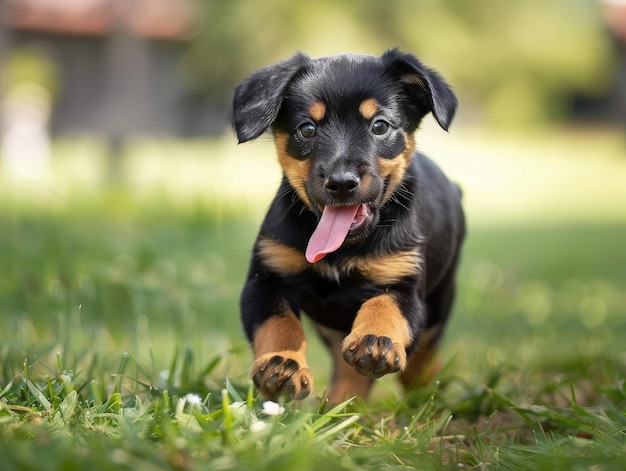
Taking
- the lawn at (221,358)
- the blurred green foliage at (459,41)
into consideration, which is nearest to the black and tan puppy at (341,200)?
the lawn at (221,358)

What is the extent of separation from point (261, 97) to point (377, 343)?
106 cm

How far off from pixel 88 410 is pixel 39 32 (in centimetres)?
2960

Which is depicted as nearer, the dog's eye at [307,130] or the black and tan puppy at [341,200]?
the black and tan puppy at [341,200]

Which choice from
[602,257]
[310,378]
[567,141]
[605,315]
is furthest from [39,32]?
[310,378]

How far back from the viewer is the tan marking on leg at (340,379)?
3.79 meters

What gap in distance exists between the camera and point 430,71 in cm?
332

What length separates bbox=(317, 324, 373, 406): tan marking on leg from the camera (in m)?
3.79

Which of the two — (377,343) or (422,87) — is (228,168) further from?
(377,343)

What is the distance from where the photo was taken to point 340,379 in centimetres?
391

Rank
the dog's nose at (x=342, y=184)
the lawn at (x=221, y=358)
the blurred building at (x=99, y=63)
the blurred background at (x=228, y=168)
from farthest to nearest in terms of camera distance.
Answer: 1. the blurred building at (x=99, y=63)
2. the blurred background at (x=228, y=168)
3. the dog's nose at (x=342, y=184)
4. the lawn at (x=221, y=358)

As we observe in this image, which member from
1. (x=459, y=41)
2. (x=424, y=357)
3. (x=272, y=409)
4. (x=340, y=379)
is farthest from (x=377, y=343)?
(x=459, y=41)

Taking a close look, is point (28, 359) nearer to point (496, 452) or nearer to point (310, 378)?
point (310, 378)

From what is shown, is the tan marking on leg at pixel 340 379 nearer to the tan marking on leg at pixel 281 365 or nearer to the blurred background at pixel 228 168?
the blurred background at pixel 228 168

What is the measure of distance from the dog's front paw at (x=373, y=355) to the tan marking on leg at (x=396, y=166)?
26.3 inches
